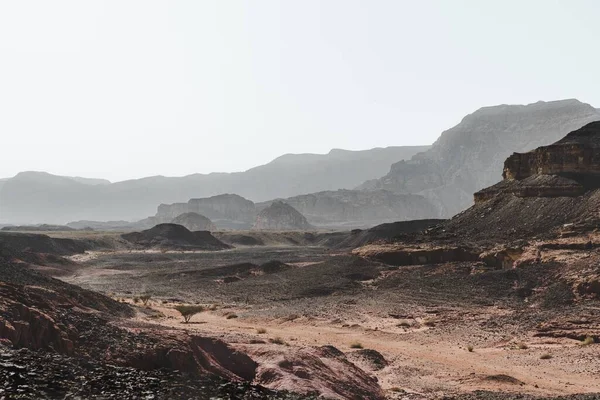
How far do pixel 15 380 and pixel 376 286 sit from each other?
125 feet

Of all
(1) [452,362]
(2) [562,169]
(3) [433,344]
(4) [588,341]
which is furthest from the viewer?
(2) [562,169]

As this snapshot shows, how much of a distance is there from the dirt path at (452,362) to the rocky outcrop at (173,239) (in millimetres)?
89158

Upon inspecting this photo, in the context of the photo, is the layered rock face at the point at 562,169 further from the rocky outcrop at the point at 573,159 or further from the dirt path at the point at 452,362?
the dirt path at the point at 452,362

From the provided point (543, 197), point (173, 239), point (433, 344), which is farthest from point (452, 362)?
point (173, 239)

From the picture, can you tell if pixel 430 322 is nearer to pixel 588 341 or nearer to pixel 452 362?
pixel 588 341

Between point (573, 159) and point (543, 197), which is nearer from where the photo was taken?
point (543, 197)

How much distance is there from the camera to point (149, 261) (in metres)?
88.7

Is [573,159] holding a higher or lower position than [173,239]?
higher

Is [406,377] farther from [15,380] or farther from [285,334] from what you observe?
[15,380]

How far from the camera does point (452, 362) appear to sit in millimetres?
22906

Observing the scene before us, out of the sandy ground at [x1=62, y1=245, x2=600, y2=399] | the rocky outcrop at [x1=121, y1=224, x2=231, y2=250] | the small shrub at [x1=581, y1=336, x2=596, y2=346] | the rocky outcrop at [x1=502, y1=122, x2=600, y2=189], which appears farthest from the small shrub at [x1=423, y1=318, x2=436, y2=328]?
the rocky outcrop at [x1=121, y1=224, x2=231, y2=250]

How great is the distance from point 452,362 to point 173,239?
108 m

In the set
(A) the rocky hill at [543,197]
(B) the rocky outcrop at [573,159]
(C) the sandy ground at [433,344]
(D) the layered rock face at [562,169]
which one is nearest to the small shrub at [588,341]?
(C) the sandy ground at [433,344]

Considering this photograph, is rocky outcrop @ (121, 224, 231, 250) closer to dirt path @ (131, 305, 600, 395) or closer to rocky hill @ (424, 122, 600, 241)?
rocky hill @ (424, 122, 600, 241)
